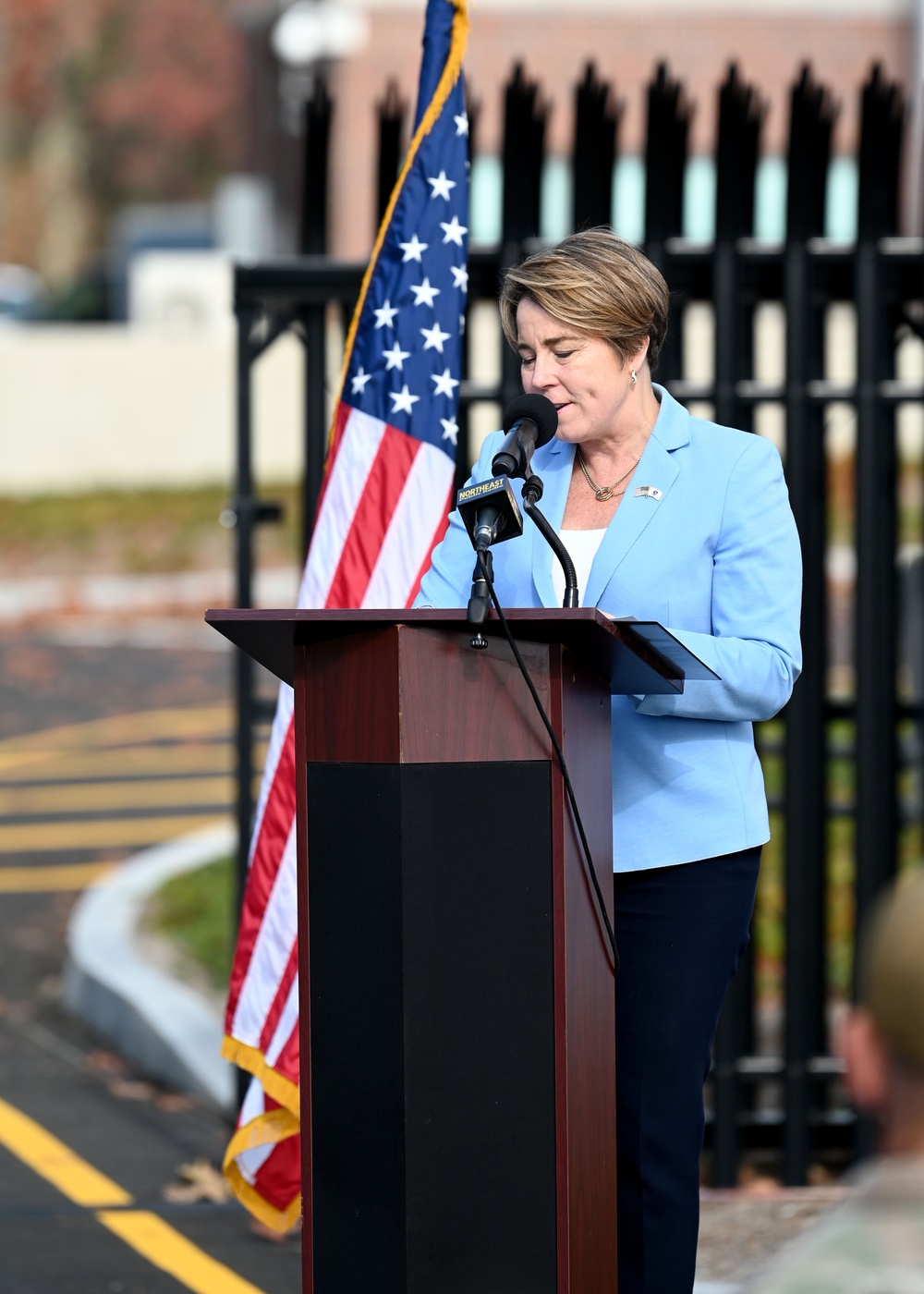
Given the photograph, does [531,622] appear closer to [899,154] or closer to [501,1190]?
[501,1190]

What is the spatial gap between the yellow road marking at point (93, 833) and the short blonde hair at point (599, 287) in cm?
796

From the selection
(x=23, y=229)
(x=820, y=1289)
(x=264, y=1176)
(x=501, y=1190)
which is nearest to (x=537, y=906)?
(x=501, y=1190)

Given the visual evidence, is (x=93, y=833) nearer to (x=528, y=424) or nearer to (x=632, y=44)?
(x=528, y=424)

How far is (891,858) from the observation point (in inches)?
220

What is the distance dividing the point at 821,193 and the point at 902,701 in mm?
1595

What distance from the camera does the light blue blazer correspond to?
3279 mm

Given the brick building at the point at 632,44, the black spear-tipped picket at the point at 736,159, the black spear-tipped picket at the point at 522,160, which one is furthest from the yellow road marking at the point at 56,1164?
the brick building at the point at 632,44

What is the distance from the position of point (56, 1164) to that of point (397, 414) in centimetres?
251

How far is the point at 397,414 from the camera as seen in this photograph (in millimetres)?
4766

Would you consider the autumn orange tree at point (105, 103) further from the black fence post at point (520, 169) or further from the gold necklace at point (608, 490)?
the gold necklace at point (608, 490)

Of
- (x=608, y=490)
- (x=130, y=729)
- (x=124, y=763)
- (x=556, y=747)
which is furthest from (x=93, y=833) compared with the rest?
(x=556, y=747)

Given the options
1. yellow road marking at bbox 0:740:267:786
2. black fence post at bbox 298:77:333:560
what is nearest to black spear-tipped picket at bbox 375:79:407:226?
black fence post at bbox 298:77:333:560

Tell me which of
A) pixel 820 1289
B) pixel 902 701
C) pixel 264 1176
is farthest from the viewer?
pixel 902 701

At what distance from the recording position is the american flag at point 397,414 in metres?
4.64
